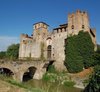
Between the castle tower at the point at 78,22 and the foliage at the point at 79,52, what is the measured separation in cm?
144

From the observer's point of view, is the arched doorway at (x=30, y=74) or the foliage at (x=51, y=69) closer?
the arched doorway at (x=30, y=74)

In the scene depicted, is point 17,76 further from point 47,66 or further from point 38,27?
point 38,27

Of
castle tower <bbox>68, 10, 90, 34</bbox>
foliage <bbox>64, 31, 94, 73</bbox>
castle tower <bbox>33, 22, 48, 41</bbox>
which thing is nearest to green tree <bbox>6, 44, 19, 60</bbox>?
castle tower <bbox>33, 22, 48, 41</bbox>

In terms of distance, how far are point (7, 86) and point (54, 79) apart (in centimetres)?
2221

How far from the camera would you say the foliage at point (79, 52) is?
33.2 m

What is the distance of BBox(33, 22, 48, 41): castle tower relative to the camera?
43438 mm

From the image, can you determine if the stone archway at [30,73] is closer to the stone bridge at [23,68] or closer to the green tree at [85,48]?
the stone bridge at [23,68]

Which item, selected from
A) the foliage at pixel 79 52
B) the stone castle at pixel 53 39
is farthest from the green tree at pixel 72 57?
the stone castle at pixel 53 39

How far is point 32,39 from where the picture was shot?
45.5m

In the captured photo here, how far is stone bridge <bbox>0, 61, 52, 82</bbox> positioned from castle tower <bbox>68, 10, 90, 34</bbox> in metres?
8.72

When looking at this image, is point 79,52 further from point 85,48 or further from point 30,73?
point 30,73

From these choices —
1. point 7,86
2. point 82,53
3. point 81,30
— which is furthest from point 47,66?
point 7,86

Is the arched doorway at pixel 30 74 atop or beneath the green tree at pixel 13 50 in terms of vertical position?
beneath

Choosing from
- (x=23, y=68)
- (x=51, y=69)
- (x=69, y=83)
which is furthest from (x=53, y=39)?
(x=69, y=83)
